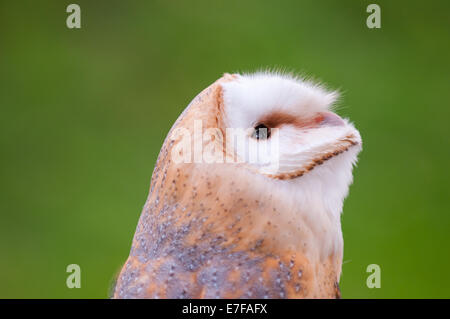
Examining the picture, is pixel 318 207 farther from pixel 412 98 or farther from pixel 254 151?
pixel 412 98

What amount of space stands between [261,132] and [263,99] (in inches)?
2.3

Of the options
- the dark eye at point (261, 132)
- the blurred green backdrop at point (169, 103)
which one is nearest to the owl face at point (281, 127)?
the dark eye at point (261, 132)

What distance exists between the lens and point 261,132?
3.51ft

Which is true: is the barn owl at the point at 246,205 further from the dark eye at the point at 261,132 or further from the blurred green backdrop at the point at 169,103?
the blurred green backdrop at the point at 169,103

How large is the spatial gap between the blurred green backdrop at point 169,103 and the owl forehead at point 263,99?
6.99 feet

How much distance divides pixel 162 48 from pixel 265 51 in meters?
0.67

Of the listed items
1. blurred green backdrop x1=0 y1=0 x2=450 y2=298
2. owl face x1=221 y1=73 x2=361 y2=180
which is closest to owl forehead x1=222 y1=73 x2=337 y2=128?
owl face x1=221 y1=73 x2=361 y2=180

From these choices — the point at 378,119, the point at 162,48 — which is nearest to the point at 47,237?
the point at 162,48

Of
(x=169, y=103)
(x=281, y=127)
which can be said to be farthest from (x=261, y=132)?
(x=169, y=103)

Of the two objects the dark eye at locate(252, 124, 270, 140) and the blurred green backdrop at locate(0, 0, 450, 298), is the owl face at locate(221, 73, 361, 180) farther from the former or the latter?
the blurred green backdrop at locate(0, 0, 450, 298)

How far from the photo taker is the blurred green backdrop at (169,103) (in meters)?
3.34

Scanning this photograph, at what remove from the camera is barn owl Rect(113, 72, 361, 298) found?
3.29ft

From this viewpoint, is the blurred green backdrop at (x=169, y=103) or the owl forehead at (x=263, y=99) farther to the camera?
the blurred green backdrop at (x=169, y=103)

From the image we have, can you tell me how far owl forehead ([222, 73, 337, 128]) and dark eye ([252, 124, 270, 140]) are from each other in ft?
0.04
